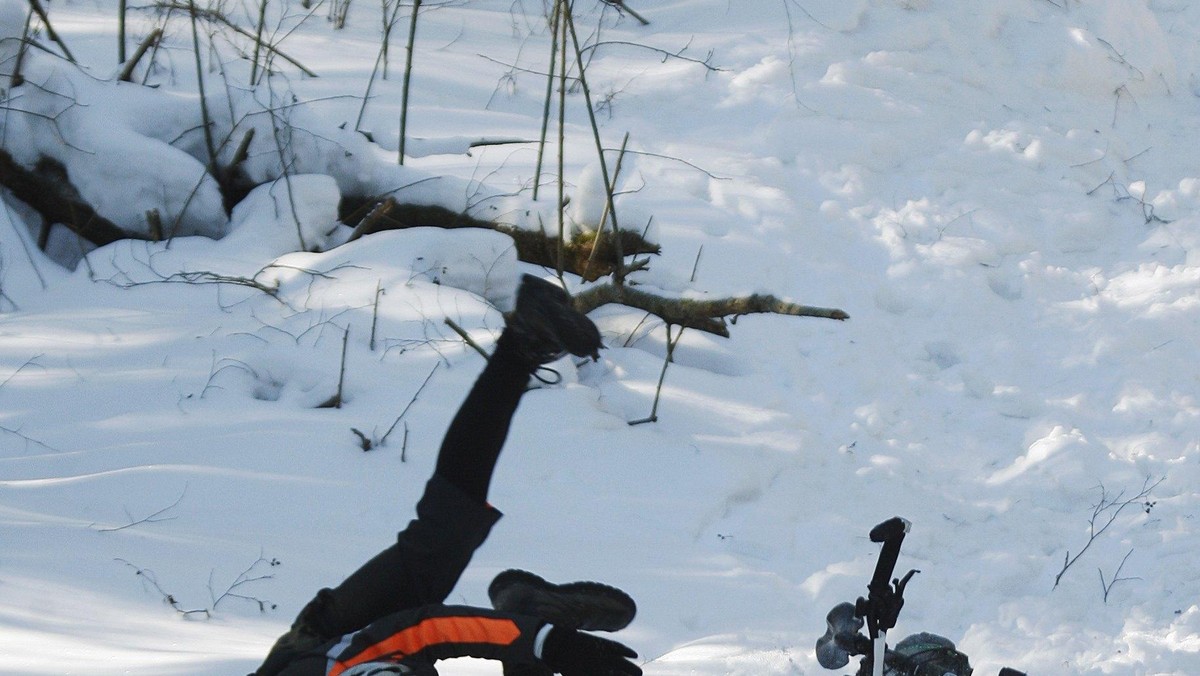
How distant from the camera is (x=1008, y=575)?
172 inches

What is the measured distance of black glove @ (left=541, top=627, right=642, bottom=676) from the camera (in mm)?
2355

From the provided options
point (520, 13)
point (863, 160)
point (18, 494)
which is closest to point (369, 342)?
point (18, 494)

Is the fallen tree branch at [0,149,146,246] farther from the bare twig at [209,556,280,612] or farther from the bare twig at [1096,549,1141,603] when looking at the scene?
the bare twig at [1096,549,1141,603]

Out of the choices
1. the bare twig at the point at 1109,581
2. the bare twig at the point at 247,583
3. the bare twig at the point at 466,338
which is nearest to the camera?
the bare twig at the point at 247,583

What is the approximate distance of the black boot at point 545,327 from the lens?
2.50 m

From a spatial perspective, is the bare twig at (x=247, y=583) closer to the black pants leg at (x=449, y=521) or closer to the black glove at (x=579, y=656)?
the black pants leg at (x=449, y=521)

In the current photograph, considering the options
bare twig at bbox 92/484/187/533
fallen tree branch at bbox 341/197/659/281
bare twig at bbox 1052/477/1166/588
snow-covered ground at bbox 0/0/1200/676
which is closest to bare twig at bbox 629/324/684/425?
snow-covered ground at bbox 0/0/1200/676

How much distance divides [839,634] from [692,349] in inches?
138

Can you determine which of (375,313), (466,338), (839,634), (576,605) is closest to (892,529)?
(839,634)

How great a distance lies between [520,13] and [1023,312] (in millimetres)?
5227

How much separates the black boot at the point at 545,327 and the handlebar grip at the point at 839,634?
828mm

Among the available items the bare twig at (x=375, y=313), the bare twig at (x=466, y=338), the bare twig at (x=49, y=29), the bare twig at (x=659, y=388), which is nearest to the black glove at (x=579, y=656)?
the bare twig at (x=659, y=388)

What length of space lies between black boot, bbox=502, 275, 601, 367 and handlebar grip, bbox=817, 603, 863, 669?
32.6 inches

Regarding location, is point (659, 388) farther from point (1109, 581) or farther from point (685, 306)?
point (1109, 581)
